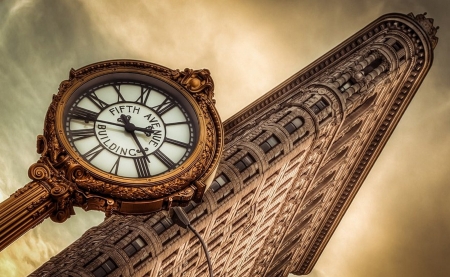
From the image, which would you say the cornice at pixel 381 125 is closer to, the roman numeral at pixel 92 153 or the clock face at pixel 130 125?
the clock face at pixel 130 125

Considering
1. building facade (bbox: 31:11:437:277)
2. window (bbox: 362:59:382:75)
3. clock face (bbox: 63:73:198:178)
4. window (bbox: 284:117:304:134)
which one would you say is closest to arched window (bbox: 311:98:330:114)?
building facade (bbox: 31:11:437:277)

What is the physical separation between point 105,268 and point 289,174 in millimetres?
17008

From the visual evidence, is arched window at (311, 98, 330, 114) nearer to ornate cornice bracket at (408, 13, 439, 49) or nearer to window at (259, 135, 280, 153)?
window at (259, 135, 280, 153)

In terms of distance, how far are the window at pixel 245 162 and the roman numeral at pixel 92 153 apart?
2338 centimetres

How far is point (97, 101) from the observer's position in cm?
1033

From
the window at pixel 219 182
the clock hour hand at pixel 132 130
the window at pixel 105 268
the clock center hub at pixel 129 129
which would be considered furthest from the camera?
the window at pixel 219 182

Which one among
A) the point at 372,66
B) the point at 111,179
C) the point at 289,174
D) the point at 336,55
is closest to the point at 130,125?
the point at 111,179

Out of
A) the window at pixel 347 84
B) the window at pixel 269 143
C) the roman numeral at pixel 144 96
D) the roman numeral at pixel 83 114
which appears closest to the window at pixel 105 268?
the window at pixel 269 143

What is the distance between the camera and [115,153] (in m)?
9.68

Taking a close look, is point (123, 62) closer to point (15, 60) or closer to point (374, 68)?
point (374, 68)

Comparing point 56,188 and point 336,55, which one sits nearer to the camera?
point 56,188

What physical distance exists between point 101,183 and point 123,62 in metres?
2.70

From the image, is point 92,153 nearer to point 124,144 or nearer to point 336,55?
point 124,144

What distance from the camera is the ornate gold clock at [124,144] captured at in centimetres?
892
